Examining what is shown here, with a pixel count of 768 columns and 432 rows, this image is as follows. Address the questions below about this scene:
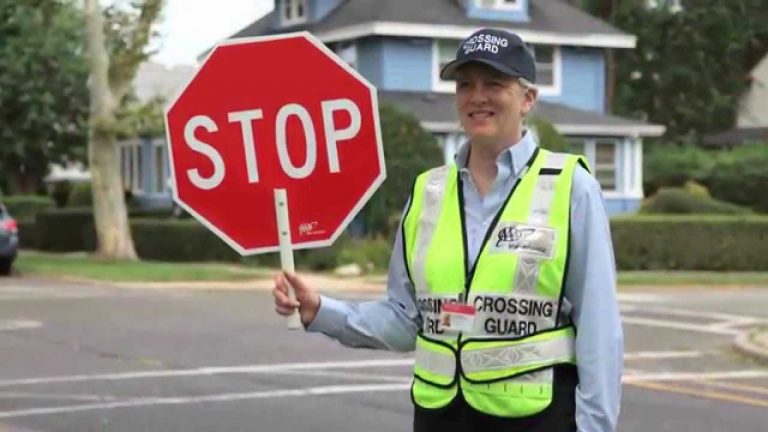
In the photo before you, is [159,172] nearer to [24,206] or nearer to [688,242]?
[24,206]

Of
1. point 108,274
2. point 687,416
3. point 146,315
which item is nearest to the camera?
point 687,416

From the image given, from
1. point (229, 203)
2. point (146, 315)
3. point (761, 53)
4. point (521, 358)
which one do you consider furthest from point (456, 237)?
point (761, 53)

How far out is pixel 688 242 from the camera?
30.9 metres

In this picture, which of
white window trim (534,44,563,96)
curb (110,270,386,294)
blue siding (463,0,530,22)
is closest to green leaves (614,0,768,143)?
→ white window trim (534,44,563,96)

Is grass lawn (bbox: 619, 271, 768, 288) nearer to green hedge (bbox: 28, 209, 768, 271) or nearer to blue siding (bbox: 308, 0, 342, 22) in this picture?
green hedge (bbox: 28, 209, 768, 271)

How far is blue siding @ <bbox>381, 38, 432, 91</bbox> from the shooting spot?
3691cm

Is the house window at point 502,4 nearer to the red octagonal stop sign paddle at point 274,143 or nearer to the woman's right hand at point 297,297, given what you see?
the red octagonal stop sign paddle at point 274,143

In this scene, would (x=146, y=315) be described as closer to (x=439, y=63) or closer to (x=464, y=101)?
(x=464, y=101)

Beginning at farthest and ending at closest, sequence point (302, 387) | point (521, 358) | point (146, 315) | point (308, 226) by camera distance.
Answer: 1. point (146, 315)
2. point (302, 387)
3. point (308, 226)
4. point (521, 358)

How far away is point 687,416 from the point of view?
36.6 feet

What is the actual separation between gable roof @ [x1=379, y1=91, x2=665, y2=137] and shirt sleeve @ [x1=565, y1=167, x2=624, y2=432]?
30264 millimetres

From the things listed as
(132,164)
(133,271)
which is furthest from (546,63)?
(133,271)

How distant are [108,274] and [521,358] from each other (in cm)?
2501

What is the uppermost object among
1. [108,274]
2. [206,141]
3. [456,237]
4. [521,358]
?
[206,141]
